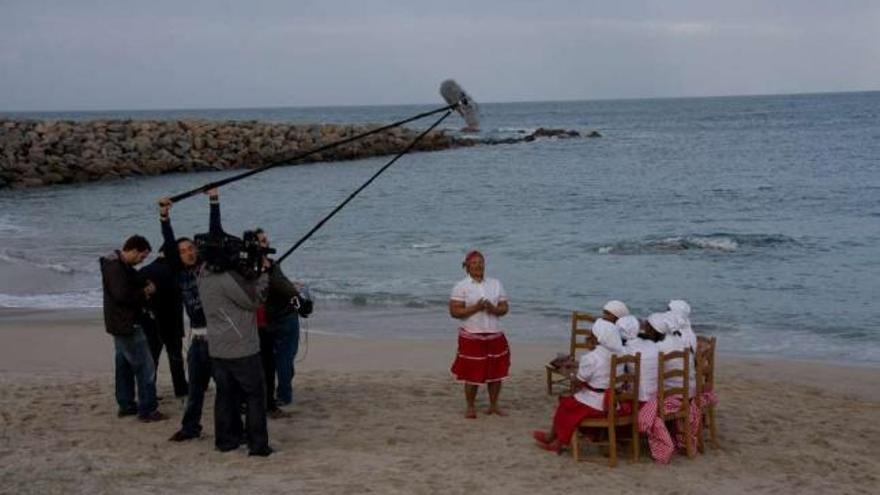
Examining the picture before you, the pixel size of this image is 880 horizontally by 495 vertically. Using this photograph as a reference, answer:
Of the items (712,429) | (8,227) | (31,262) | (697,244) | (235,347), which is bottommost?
(8,227)

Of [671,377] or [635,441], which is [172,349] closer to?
[635,441]

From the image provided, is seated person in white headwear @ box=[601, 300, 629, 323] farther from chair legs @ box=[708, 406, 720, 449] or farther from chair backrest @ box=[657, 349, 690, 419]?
chair legs @ box=[708, 406, 720, 449]

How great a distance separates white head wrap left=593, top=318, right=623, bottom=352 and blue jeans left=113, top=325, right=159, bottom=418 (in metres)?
3.54

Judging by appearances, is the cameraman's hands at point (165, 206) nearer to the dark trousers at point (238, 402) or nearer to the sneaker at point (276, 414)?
the dark trousers at point (238, 402)

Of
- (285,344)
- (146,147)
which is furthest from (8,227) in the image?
(285,344)

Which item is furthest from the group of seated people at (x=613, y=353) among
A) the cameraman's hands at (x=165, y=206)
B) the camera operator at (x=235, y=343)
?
the cameraman's hands at (x=165, y=206)

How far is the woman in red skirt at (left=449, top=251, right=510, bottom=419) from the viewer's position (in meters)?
8.28

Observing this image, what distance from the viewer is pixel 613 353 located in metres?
7.38

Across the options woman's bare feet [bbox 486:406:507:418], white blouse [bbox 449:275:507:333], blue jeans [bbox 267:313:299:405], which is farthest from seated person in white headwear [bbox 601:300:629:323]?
blue jeans [bbox 267:313:299:405]

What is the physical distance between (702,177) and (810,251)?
21293 millimetres

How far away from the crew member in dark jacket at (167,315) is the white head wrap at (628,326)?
137 inches

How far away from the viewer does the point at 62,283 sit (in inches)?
720

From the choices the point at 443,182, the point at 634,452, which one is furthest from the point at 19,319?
the point at 443,182

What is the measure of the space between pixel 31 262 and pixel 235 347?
49.4ft
